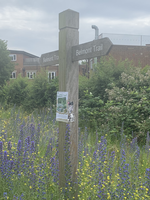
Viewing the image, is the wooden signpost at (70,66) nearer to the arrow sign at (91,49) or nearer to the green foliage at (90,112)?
the arrow sign at (91,49)

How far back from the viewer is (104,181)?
10.4ft

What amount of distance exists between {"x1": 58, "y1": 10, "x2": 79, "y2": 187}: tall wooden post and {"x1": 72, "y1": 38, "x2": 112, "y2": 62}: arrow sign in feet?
0.36

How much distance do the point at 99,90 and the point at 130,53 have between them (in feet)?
62.6

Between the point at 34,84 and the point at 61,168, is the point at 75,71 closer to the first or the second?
the point at 61,168

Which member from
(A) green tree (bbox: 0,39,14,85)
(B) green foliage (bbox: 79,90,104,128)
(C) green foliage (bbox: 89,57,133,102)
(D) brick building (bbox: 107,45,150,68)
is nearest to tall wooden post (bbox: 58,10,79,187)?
(B) green foliage (bbox: 79,90,104,128)

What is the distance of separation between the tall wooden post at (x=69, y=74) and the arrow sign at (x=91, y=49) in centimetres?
11

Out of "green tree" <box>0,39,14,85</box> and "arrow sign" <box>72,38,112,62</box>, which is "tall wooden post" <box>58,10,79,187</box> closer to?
"arrow sign" <box>72,38,112,62</box>

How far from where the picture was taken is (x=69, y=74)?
139 inches

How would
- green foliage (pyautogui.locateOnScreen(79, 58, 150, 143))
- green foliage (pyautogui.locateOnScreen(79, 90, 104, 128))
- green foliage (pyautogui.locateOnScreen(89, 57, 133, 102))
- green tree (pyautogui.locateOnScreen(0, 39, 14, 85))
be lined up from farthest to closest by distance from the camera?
1. green tree (pyautogui.locateOnScreen(0, 39, 14, 85))
2. green foliage (pyautogui.locateOnScreen(89, 57, 133, 102))
3. green foliage (pyautogui.locateOnScreen(79, 90, 104, 128))
4. green foliage (pyautogui.locateOnScreen(79, 58, 150, 143))

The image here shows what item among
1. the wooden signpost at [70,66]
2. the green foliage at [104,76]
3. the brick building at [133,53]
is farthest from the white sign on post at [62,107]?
the brick building at [133,53]

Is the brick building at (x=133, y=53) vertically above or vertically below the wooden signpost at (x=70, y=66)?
above

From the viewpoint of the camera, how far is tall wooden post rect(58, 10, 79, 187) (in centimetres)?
350

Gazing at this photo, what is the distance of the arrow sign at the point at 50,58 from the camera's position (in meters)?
4.02

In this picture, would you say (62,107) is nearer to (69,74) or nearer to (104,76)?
(69,74)
